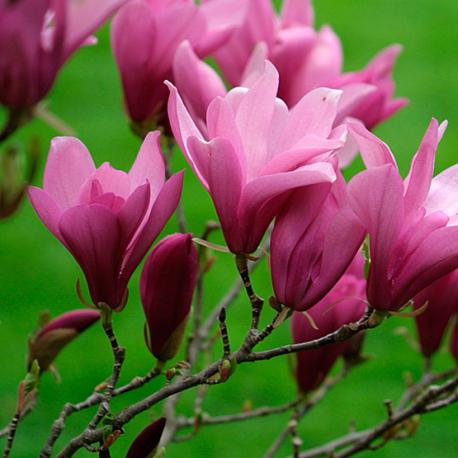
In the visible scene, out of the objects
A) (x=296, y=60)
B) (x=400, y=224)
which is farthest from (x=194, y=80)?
(x=400, y=224)

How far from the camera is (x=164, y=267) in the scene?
0.68m

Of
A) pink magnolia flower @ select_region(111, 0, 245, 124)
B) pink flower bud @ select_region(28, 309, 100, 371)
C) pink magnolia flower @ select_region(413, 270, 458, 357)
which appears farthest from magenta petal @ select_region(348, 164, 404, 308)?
pink magnolia flower @ select_region(111, 0, 245, 124)

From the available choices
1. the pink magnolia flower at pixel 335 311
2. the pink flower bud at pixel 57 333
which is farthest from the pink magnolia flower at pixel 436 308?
the pink flower bud at pixel 57 333

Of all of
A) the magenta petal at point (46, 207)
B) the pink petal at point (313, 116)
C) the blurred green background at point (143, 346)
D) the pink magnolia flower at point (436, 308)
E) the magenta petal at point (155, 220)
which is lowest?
the blurred green background at point (143, 346)

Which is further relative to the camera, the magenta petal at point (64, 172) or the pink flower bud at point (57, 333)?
the pink flower bud at point (57, 333)

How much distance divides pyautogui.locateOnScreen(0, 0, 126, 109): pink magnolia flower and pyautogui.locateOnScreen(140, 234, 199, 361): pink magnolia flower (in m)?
0.15

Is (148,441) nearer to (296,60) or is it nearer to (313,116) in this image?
→ (313,116)

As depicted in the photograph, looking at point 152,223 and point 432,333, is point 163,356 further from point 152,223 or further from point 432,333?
point 432,333

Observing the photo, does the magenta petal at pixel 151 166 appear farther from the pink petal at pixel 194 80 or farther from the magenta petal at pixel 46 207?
the pink petal at pixel 194 80

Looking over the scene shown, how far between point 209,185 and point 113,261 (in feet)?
0.28

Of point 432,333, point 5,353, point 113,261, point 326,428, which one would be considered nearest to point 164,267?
point 113,261

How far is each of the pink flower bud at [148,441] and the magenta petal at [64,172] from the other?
159 millimetres

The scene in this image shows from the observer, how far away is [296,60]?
3.32 feet

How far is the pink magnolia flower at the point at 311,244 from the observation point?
0.61m
